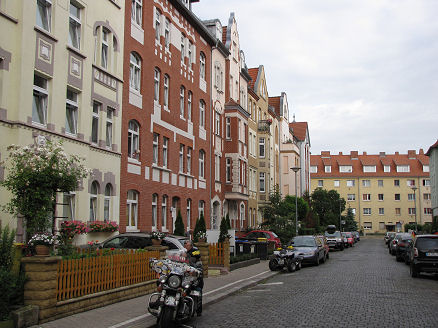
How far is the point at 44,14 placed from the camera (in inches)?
651

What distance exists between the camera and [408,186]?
4154 inches

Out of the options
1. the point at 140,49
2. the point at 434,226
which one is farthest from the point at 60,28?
the point at 434,226

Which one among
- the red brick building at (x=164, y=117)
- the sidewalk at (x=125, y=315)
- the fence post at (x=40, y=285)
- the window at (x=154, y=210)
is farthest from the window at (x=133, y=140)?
the fence post at (x=40, y=285)

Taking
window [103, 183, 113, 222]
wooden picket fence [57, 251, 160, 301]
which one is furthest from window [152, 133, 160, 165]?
wooden picket fence [57, 251, 160, 301]

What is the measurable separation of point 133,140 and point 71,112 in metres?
5.36

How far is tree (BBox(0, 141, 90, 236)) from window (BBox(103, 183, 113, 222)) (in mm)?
7609

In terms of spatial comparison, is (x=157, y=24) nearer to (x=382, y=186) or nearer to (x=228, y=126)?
(x=228, y=126)

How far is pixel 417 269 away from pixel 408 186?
303 feet

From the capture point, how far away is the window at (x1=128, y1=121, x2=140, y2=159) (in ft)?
74.9

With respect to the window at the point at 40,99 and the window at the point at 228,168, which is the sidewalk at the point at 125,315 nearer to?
the window at the point at 40,99

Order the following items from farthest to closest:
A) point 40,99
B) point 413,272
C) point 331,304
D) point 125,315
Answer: point 413,272 → point 40,99 → point 331,304 → point 125,315

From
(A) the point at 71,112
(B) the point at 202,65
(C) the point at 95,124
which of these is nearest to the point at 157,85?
(C) the point at 95,124

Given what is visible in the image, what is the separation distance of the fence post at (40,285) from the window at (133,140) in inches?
525

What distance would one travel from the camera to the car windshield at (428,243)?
1911cm
